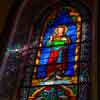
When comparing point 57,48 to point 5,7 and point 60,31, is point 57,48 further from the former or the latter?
point 5,7

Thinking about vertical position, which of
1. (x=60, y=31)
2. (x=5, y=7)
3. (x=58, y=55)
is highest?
(x=5, y=7)

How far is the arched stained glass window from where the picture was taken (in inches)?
148

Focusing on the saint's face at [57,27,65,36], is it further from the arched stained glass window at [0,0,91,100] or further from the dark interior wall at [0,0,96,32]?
the dark interior wall at [0,0,96,32]

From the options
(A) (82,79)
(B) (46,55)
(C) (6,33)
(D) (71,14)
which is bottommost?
(A) (82,79)

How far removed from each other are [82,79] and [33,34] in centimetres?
120

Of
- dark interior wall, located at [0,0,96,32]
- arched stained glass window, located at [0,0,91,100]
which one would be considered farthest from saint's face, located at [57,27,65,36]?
dark interior wall, located at [0,0,96,32]

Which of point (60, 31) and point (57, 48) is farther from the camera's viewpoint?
point (60, 31)

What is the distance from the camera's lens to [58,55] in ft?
13.6

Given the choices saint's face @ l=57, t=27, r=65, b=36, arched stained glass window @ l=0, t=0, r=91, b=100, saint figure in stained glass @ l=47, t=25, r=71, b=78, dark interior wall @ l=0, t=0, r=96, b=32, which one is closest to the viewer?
arched stained glass window @ l=0, t=0, r=91, b=100

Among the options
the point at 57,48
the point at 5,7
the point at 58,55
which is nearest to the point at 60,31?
the point at 57,48

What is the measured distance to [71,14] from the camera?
4.62 metres

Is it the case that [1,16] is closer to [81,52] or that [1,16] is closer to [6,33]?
[6,33]

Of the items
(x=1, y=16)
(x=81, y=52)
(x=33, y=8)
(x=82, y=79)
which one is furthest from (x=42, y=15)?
(x=82, y=79)

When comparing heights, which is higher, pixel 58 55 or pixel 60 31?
pixel 60 31
